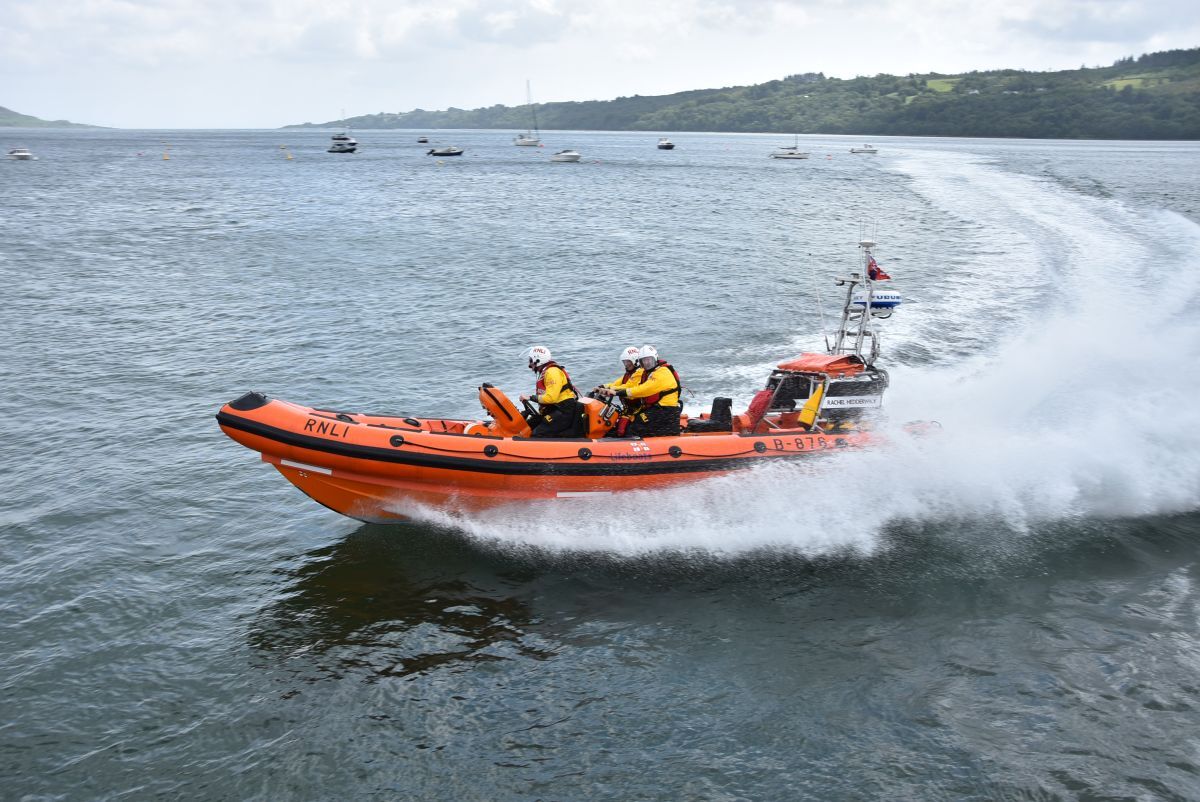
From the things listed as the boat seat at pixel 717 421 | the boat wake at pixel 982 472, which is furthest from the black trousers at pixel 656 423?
the boat wake at pixel 982 472

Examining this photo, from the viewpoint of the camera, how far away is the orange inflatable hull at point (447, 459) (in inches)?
367

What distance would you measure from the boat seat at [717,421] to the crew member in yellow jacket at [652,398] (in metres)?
0.59

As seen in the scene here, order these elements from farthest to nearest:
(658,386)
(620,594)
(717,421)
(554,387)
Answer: (717,421) → (658,386) → (554,387) → (620,594)

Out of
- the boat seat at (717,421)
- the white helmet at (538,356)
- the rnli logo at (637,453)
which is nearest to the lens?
the rnli logo at (637,453)

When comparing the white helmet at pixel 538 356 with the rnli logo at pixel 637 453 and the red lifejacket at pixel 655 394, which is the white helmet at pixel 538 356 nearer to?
the red lifejacket at pixel 655 394

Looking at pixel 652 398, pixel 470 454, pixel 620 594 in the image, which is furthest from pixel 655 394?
pixel 620 594

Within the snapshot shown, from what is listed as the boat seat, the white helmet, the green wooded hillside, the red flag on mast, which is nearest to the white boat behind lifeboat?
the red flag on mast

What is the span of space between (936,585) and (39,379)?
51.3ft

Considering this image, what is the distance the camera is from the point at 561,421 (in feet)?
32.9

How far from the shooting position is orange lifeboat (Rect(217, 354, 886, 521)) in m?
9.34

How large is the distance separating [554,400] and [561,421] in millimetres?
297

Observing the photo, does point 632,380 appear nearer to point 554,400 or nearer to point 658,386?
point 658,386

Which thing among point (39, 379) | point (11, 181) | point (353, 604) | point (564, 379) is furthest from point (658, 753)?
point (11, 181)

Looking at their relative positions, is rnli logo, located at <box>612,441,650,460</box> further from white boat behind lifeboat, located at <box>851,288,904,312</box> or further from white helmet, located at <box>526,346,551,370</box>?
white boat behind lifeboat, located at <box>851,288,904,312</box>
